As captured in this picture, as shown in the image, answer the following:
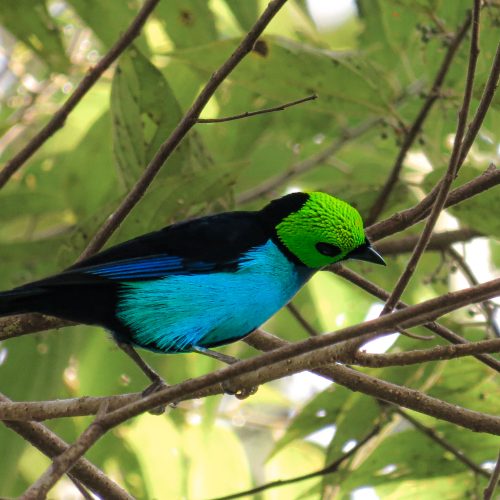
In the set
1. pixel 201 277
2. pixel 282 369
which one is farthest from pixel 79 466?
pixel 282 369

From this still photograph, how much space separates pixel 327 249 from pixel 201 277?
1.46 ft

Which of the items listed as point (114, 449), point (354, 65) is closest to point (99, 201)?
point (114, 449)

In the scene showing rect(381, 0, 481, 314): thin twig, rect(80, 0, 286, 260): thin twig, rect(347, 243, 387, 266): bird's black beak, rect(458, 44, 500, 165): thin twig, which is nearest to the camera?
rect(381, 0, 481, 314): thin twig

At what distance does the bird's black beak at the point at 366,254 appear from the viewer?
133 inches

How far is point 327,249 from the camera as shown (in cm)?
339

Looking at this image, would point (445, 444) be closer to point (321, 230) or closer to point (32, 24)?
point (321, 230)

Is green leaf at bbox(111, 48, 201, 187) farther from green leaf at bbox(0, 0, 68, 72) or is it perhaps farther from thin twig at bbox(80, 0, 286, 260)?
green leaf at bbox(0, 0, 68, 72)

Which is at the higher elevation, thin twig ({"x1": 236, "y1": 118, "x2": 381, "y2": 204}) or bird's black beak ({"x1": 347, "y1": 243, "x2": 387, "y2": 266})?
thin twig ({"x1": 236, "y1": 118, "x2": 381, "y2": 204})

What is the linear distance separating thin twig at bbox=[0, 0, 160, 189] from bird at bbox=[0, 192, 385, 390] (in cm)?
40

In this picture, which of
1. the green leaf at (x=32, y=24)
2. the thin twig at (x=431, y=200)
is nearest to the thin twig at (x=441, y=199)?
the thin twig at (x=431, y=200)

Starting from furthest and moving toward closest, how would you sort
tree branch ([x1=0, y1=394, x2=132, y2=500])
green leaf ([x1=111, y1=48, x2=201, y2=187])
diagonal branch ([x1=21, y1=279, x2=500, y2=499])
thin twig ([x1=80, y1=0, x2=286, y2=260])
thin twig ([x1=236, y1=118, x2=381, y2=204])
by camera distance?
thin twig ([x1=236, y1=118, x2=381, y2=204]), green leaf ([x1=111, y1=48, x2=201, y2=187]), tree branch ([x1=0, y1=394, x2=132, y2=500]), thin twig ([x1=80, y1=0, x2=286, y2=260]), diagonal branch ([x1=21, y1=279, x2=500, y2=499])

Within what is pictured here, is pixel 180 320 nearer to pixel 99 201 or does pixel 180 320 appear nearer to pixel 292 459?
pixel 99 201

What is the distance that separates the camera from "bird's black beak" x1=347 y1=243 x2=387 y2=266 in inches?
133

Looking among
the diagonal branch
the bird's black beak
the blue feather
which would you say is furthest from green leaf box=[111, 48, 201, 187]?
the diagonal branch
